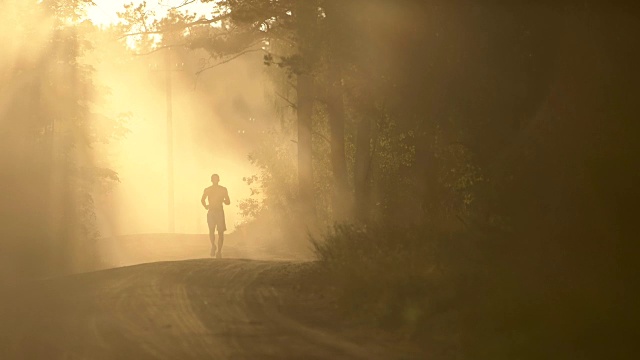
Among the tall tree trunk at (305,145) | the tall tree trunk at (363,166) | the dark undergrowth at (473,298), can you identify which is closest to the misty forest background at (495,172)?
the dark undergrowth at (473,298)

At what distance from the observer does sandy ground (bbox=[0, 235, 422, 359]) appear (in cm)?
1031

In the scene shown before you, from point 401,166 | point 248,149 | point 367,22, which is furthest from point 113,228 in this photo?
point 367,22

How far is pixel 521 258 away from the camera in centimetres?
1186

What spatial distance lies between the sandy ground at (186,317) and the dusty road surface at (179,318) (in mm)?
11

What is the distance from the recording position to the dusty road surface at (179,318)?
10289 millimetres

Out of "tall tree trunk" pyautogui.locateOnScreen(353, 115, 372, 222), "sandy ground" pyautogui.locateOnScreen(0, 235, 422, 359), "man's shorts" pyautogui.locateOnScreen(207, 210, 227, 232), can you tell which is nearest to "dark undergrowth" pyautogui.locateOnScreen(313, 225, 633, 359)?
"sandy ground" pyautogui.locateOnScreen(0, 235, 422, 359)

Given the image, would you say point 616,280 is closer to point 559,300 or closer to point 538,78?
point 559,300

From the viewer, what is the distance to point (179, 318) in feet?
40.9

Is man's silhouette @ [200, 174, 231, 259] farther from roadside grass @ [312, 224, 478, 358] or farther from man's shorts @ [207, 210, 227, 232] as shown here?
roadside grass @ [312, 224, 478, 358]

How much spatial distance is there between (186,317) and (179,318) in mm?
104

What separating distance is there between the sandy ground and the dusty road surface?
0.01 m

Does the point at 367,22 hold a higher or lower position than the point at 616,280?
higher

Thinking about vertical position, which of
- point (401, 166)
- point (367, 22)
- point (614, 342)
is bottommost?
point (614, 342)

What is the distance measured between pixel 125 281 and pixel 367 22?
528cm
